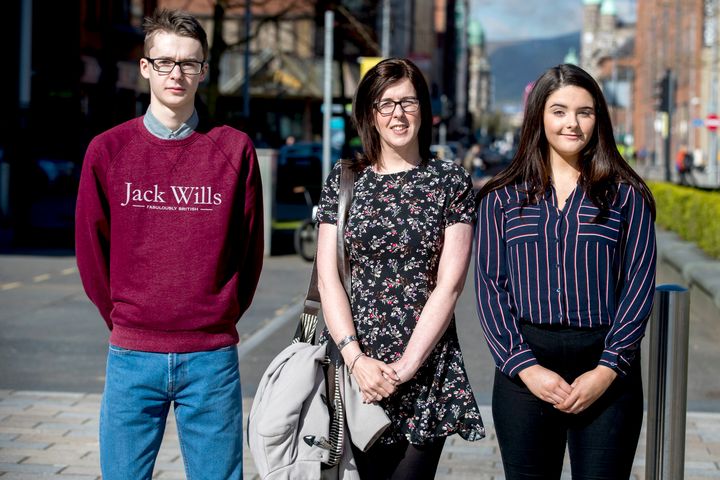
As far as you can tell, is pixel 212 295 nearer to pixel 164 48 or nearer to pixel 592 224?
pixel 164 48

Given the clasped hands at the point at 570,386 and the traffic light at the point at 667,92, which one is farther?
Answer: the traffic light at the point at 667,92

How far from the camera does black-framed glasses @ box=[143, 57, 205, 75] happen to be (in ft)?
12.1

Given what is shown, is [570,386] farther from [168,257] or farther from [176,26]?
[176,26]

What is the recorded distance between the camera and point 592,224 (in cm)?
368

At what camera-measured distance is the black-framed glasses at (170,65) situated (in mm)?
3684

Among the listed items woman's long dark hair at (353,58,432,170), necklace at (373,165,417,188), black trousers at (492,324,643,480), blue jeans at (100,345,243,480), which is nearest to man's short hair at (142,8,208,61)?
woman's long dark hair at (353,58,432,170)

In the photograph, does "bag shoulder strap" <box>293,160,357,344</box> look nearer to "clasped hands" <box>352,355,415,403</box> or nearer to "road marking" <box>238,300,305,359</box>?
"clasped hands" <box>352,355,415,403</box>

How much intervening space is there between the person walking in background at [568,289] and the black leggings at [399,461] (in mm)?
242

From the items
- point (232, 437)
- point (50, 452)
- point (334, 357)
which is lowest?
point (50, 452)

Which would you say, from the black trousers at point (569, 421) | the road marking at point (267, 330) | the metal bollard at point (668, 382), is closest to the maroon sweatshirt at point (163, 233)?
the black trousers at point (569, 421)

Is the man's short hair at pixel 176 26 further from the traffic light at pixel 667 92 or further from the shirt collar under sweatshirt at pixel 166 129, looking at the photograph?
the traffic light at pixel 667 92

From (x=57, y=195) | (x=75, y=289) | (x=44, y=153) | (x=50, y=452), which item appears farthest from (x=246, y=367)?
(x=44, y=153)

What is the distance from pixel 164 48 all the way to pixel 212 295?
0.78 m

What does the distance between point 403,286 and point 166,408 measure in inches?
33.5
